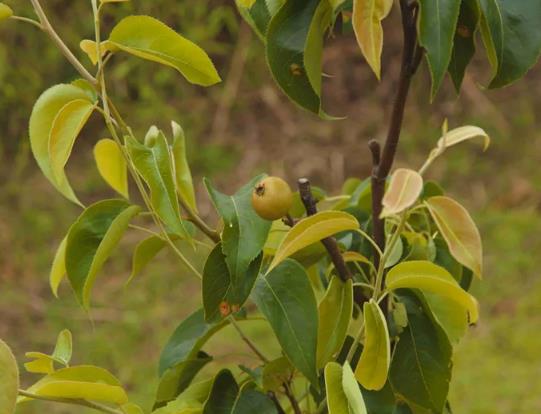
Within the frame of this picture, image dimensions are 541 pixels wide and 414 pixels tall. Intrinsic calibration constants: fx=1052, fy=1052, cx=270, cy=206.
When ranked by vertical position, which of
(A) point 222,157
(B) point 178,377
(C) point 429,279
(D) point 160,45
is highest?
(D) point 160,45

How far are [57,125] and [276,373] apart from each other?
0.76 ft

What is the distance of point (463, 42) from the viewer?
2.23ft

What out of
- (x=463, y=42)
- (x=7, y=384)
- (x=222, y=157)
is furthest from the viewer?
(x=222, y=157)

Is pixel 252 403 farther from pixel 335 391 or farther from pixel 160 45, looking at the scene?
pixel 160 45

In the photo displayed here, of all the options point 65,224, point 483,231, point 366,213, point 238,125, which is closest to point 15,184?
point 65,224

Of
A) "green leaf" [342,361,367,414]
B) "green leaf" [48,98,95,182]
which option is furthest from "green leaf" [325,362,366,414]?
"green leaf" [48,98,95,182]

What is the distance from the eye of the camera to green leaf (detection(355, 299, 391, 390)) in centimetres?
62

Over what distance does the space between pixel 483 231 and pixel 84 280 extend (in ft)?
6.59

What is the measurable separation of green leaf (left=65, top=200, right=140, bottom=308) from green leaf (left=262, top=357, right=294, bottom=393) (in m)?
0.14

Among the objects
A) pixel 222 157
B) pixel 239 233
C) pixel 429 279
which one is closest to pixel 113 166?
pixel 239 233

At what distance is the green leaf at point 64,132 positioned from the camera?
2.13 ft

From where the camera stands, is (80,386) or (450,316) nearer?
(80,386)

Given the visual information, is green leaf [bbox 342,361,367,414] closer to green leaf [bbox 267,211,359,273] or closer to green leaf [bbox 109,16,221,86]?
green leaf [bbox 267,211,359,273]

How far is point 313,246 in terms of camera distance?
0.76 meters
